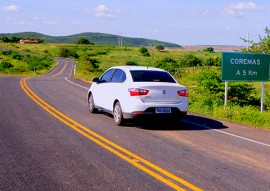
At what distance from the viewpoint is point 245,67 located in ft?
51.2

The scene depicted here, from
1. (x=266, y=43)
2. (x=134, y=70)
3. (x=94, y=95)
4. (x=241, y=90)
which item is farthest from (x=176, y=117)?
(x=266, y=43)

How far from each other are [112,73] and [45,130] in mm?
3491

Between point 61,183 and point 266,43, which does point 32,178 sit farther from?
point 266,43

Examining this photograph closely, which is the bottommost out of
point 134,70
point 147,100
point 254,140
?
point 254,140

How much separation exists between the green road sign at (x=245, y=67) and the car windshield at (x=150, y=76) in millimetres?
3963

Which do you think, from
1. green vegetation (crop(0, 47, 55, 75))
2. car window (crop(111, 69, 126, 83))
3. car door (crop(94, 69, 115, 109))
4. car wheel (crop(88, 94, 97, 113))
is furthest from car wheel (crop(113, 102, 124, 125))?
green vegetation (crop(0, 47, 55, 75))

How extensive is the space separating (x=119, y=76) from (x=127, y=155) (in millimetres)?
4952

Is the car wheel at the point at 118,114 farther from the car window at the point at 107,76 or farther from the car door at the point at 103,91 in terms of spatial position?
the car window at the point at 107,76

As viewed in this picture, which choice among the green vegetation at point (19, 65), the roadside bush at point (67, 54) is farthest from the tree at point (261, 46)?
the roadside bush at point (67, 54)

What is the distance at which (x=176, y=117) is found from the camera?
37.9 feet

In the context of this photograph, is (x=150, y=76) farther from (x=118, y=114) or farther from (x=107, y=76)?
(x=107, y=76)

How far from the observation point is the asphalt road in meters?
6.21

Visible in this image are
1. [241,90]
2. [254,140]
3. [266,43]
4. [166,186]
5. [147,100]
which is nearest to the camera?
[166,186]

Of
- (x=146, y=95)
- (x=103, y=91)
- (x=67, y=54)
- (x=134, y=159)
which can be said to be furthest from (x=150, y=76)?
(x=67, y=54)
